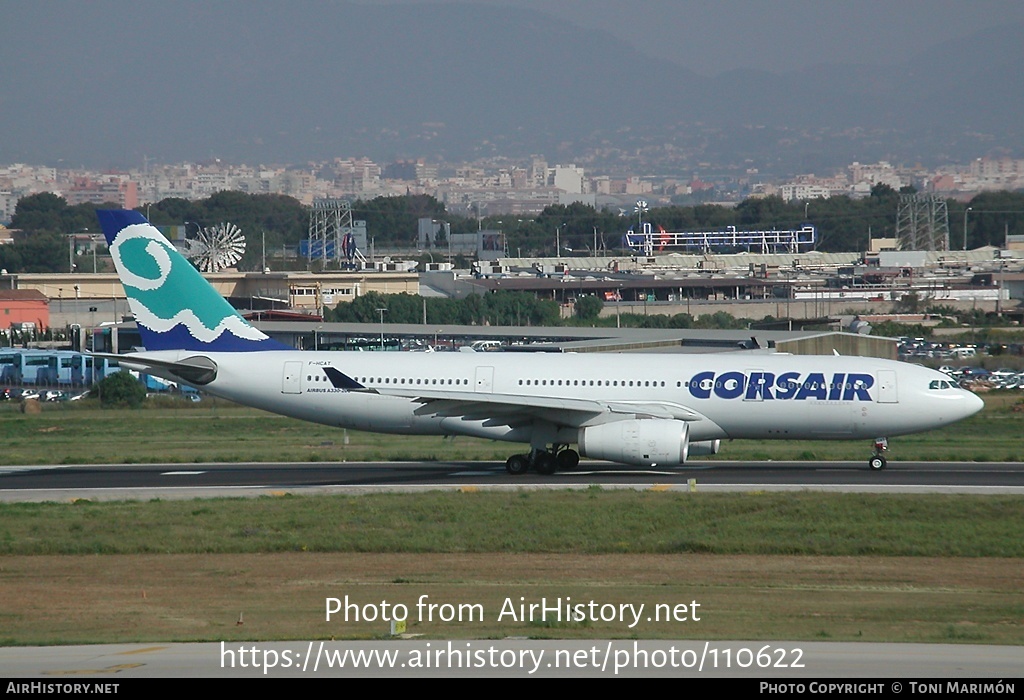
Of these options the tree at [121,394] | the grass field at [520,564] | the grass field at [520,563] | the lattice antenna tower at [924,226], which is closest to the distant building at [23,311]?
the tree at [121,394]

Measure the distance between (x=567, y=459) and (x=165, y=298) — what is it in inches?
478

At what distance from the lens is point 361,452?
39438 millimetres

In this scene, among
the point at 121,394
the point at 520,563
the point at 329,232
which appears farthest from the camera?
the point at 329,232

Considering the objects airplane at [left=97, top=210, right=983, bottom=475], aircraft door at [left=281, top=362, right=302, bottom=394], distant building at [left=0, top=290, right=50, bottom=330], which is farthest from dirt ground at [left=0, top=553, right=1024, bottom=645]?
distant building at [left=0, top=290, right=50, bottom=330]

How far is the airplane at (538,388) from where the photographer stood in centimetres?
3222

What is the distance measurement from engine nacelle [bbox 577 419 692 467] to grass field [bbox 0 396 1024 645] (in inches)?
116

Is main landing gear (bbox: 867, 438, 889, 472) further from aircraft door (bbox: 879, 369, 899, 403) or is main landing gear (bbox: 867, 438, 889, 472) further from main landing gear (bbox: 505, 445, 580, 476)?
main landing gear (bbox: 505, 445, 580, 476)

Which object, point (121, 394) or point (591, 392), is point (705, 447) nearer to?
point (591, 392)

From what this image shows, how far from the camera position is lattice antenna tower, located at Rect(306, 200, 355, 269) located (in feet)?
499

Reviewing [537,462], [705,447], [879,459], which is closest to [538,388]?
[537,462]

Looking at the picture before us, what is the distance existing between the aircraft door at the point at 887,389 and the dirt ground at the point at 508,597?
10.3 metres

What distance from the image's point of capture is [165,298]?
35438mm

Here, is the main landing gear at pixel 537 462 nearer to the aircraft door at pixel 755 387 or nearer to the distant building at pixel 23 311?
the aircraft door at pixel 755 387
